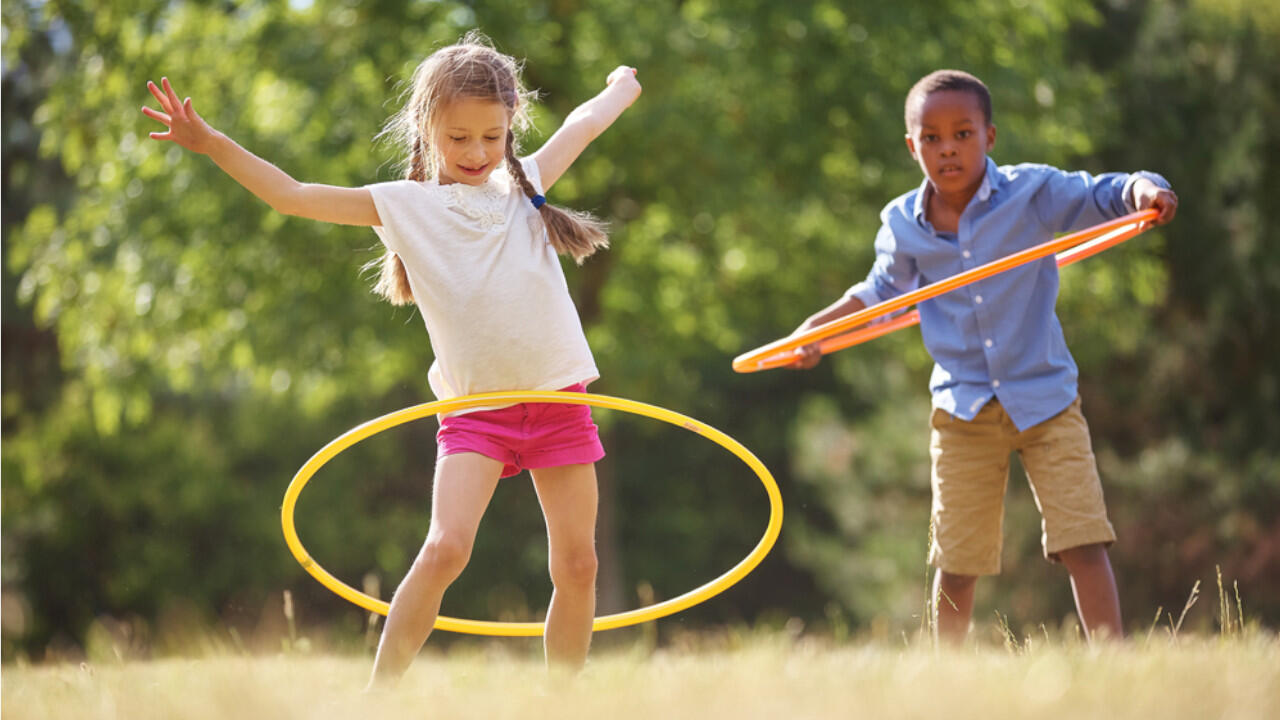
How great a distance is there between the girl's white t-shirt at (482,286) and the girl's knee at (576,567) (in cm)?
48

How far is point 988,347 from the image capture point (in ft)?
13.2

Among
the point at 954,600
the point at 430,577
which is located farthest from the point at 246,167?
the point at 954,600

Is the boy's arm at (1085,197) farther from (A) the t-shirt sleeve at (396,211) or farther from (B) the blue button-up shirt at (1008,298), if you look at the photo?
(A) the t-shirt sleeve at (396,211)

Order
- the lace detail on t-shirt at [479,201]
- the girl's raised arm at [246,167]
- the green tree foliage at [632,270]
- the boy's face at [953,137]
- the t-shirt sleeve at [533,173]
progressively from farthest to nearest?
1. the green tree foliage at [632,270]
2. the boy's face at [953,137]
3. the t-shirt sleeve at [533,173]
4. the lace detail on t-shirt at [479,201]
5. the girl's raised arm at [246,167]

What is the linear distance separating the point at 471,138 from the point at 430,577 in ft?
4.01

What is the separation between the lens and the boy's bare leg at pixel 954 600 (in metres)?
4.11

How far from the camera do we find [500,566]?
17.8 m

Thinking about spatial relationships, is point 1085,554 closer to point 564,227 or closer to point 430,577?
point 564,227

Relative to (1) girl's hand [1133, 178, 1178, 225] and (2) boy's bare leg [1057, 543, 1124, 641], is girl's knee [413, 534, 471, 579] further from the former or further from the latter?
(1) girl's hand [1133, 178, 1178, 225]

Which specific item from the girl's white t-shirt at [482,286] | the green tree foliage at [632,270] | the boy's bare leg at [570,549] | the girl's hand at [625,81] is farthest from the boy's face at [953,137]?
the green tree foliage at [632,270]

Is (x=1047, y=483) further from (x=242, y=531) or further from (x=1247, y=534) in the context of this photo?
(x=242, y=531)

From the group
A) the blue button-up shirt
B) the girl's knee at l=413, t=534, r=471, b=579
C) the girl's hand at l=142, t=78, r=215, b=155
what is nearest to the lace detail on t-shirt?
the girl's hand at l=142, t=78, r=215, b=155

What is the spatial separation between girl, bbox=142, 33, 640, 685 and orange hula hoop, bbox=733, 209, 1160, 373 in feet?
2.36

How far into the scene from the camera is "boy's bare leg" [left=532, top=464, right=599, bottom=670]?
11.6 ft
